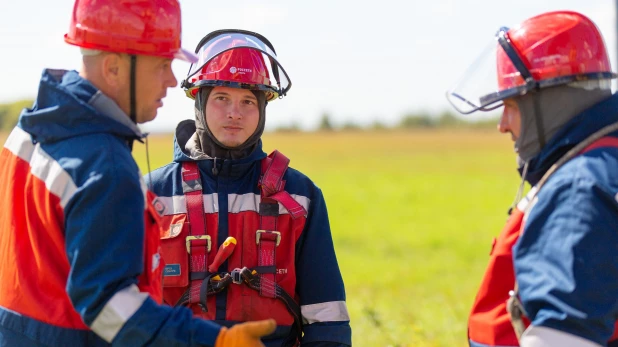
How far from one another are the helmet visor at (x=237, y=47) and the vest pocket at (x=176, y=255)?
88 cm

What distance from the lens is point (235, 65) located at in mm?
4820

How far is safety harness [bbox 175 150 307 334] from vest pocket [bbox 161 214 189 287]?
1.2 inches

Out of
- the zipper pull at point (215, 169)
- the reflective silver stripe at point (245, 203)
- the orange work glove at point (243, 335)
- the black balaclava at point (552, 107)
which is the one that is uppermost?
the black balaclava at point (552, 107)

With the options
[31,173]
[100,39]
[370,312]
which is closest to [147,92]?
[100,39]

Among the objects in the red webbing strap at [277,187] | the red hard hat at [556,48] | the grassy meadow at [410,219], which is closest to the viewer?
the red hard hat at [556,48]

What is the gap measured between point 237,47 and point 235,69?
0.14 m

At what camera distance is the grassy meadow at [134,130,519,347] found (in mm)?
10086

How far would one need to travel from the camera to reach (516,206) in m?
3.70

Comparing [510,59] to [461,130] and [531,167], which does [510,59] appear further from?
[461,130]

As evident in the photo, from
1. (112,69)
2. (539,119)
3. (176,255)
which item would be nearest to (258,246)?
(176,255)

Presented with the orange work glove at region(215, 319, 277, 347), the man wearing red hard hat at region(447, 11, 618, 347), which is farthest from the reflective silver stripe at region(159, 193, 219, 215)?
the man wearing red hard hat at region(447, 11, 618, 347)

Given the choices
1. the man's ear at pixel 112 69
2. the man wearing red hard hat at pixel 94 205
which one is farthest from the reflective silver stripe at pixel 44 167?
the man's ear at pixel 112 69

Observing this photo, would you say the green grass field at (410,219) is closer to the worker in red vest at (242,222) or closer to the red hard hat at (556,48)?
the worker in red vest at (242,222)

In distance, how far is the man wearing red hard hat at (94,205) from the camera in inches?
125
